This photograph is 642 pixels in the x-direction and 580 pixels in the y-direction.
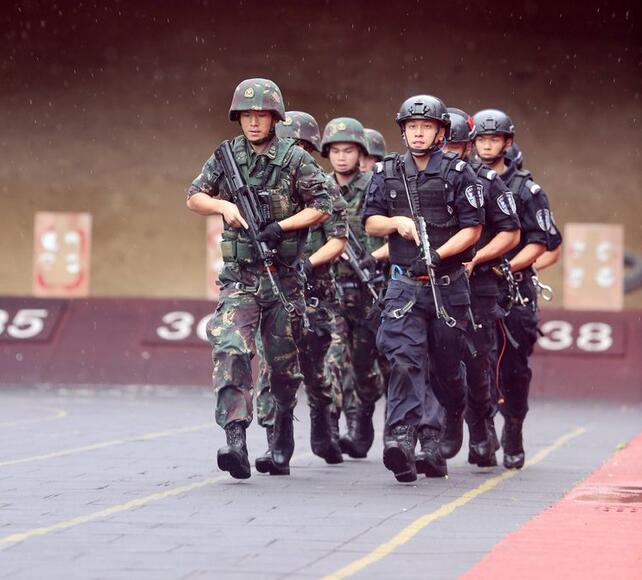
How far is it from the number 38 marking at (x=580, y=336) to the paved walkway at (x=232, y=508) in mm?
5074

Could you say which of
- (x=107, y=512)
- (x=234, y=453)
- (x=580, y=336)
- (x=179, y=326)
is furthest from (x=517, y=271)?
(x=179, y=326)

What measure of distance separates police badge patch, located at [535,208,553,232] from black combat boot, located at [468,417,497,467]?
1201mm

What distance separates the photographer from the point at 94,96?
22.8 m

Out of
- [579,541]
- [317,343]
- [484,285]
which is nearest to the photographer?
[579,541]

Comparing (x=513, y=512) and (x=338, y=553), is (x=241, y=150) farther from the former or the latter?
(x=338, y=553)

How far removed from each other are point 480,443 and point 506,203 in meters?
1.40

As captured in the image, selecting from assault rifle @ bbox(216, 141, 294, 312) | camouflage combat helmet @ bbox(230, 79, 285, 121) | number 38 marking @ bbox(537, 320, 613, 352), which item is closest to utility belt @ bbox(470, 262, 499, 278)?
assault rifle @ bbox(216, 141, 294, 312)

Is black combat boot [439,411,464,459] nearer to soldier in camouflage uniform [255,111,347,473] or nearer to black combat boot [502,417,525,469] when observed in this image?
black combat boot [502,417,525,469]

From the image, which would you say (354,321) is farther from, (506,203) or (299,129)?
(506,203)

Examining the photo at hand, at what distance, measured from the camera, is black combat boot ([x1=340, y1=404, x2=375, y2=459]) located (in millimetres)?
11484

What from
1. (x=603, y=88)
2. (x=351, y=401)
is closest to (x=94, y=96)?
(x=603, y=88)

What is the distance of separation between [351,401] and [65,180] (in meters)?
11.9

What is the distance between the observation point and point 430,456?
9.95m

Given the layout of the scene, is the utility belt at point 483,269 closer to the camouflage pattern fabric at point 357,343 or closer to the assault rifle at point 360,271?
the assault rifle at point 360,271
